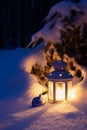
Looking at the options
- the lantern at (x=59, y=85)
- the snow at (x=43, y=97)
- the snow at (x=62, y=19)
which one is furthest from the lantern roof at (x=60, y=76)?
the snow at (x=62, y=19)

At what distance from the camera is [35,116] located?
3.21 meters

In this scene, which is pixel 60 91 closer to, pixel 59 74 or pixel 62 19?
pixel 59 74

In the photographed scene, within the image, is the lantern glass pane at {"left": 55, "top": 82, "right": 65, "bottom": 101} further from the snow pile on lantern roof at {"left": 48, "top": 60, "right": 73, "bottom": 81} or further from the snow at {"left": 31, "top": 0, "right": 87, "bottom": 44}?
the snow at {"left": 31, "top": 0, "right": 87, "bottom": 44}

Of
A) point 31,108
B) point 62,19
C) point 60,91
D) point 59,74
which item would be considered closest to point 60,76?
point 59,74

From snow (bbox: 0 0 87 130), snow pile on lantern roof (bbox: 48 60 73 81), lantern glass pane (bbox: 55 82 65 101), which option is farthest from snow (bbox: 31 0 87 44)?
lantern glass pane (bbox: 55 82 65 101)

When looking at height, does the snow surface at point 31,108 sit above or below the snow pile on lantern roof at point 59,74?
below

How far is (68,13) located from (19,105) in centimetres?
119

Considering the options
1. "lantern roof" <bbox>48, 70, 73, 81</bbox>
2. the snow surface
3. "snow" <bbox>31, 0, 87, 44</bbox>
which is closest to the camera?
the snow surface

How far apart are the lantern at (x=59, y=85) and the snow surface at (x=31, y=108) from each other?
0.25 feet

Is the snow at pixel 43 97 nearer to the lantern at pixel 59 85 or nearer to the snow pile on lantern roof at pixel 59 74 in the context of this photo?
the lantern at pixel 59 85

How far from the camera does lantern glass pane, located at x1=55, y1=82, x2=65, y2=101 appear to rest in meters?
3.59

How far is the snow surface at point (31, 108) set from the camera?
3.00 metres

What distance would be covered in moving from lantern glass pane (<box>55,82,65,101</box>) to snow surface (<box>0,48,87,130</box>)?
2.8 inches

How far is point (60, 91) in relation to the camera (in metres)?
3.61
